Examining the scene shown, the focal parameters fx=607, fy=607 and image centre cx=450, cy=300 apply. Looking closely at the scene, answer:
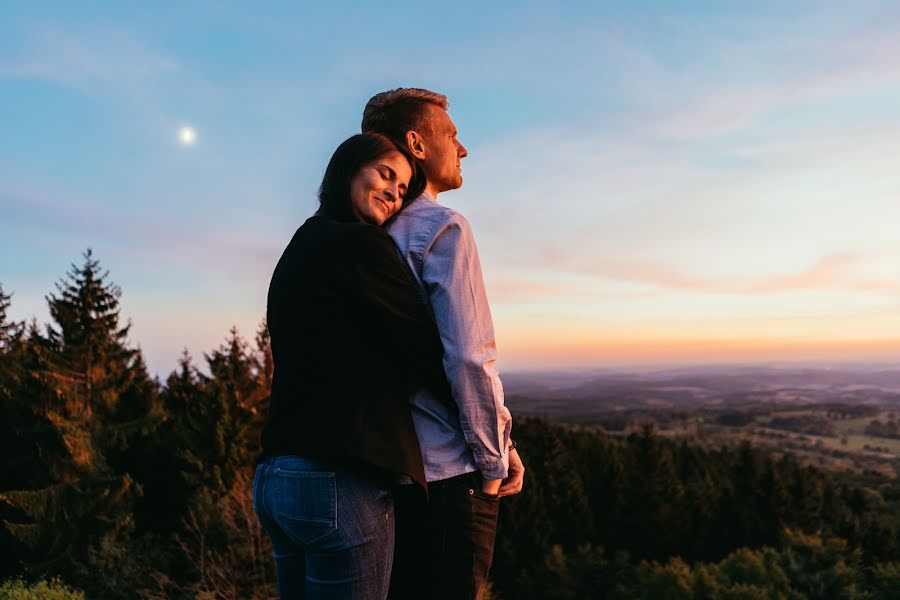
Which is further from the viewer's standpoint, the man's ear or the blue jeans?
the man's ear

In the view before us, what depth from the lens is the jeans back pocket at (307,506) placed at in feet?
4.91

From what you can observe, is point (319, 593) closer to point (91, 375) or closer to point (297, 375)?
point (297, 375)

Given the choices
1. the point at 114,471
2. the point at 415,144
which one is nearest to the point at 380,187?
the point at 415,144

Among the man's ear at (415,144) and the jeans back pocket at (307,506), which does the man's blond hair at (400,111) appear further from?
the jeans back pocket at (307,506)

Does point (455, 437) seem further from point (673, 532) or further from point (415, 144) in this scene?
point (673, 532)

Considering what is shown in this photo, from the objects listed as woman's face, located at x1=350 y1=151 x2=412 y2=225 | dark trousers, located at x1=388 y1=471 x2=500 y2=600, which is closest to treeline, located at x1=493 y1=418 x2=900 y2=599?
dark trousers, located at x1=388 y1=471 x2=500 y2=600

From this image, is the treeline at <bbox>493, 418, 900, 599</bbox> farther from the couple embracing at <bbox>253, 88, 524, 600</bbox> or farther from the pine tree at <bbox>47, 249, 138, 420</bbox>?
the couple embracing at <bbox>253, 88, 524, 600</bbox>

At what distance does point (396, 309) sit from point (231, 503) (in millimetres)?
25908

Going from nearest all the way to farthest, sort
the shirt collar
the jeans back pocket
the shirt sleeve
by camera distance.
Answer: the jeans back pocket → the shirt sleeve → the shirt collar

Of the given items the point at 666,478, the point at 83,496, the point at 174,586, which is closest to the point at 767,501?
the point at 666,478

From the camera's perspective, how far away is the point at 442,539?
1.62 meters

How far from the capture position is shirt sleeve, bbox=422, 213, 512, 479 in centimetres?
160

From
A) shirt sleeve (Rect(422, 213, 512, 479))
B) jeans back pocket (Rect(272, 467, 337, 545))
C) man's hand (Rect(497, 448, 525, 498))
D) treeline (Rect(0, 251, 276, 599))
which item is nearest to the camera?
jeans back pocket (Rect(272, 467, 337, 545))

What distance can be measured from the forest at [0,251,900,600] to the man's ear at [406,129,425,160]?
8.33m
